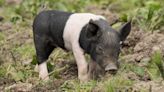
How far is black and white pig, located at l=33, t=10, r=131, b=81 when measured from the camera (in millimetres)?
7054

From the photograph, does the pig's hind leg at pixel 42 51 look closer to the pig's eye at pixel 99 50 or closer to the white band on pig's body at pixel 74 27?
the white band on pig's body at pixel 74 27

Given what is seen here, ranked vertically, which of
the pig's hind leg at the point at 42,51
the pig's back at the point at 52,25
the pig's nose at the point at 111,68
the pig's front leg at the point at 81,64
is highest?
the pig's back at the point at 52,25

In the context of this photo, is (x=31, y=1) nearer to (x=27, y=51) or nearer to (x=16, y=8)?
(x=16, y=8)

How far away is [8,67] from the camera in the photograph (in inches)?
319

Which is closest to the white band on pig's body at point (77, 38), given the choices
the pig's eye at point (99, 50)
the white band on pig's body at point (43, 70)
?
the pig's eye at point (99, 50)

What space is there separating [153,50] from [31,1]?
3.61 meters

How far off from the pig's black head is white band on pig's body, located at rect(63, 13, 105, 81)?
0.23 ft

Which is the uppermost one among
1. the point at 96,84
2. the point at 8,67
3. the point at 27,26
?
the point at 27,26

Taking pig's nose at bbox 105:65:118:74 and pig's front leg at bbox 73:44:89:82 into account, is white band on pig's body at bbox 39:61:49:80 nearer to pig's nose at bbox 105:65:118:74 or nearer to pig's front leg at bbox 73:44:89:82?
pig's front leg at bbox 73:44:89:82

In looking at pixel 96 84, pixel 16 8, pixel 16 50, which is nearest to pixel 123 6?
pixel 16 8

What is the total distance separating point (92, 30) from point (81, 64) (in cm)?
47

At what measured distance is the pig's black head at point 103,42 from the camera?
275 inches

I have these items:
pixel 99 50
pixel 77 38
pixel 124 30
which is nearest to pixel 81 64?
pixel 77 38

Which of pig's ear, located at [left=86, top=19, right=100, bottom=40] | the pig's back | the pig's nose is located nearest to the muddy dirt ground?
the pig's nose
